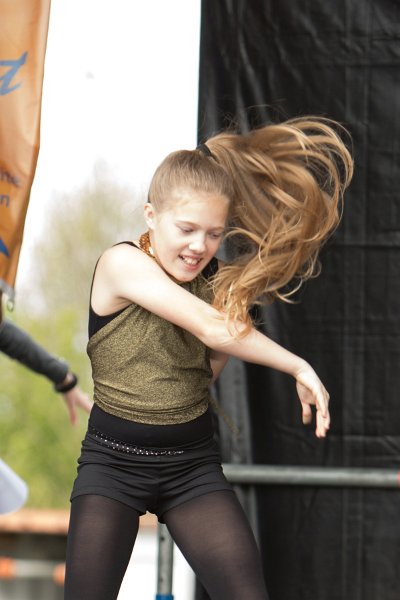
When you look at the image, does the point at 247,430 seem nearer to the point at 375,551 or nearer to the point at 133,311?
the point at 375,551

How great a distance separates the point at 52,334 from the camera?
40.5 ft

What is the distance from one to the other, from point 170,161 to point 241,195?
0.81ft

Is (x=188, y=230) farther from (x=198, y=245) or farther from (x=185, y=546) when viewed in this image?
(x=185, y=546)

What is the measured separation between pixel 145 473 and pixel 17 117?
111 centimetres

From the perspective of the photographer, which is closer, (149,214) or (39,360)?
(149,214)

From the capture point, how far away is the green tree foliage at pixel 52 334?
12.2 meters

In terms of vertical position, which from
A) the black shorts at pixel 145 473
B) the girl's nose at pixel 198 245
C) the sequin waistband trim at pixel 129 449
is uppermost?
the girl's nose at pixel 198 245

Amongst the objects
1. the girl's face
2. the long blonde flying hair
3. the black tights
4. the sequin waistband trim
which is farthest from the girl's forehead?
the black tights

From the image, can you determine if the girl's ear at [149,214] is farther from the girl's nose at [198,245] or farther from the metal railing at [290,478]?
the metal railing at [290,478]

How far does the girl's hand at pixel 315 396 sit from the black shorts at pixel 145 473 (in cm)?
31

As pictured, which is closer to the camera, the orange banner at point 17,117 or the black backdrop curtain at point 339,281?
the orange banner at point 17,117

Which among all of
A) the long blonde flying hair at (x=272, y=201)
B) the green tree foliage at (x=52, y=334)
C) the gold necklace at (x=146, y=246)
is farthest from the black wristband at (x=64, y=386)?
the green tree foliage at (x=52, y=334)

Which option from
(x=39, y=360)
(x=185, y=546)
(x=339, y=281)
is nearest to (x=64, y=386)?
(x=39, y=360)

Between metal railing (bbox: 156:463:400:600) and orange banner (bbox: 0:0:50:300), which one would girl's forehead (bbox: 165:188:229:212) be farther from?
metal railing (bbox: 156:463:400:600)
